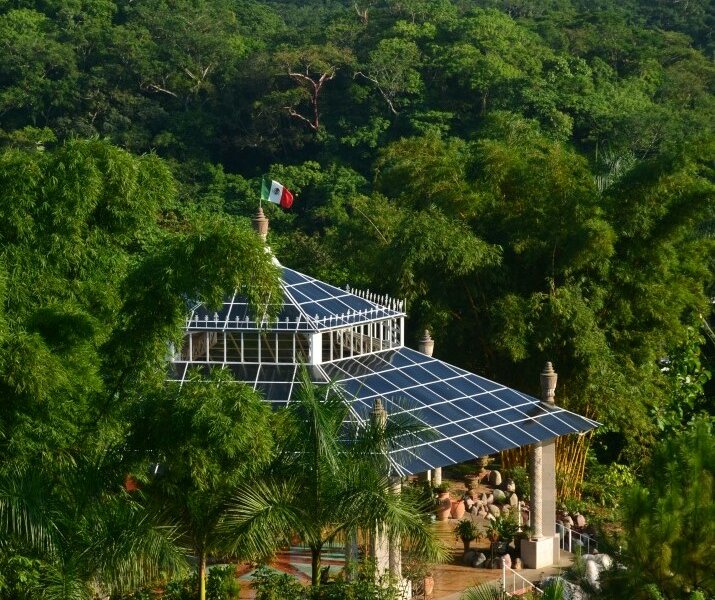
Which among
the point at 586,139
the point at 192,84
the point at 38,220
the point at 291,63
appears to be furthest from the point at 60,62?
the point at 38,220

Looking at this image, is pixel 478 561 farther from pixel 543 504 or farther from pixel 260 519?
pixel 260 519

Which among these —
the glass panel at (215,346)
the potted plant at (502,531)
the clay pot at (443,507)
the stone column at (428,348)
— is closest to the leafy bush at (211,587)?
the glass panel at (215,346)

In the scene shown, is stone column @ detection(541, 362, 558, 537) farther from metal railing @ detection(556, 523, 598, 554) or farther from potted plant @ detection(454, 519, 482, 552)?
potted plant @ detection(454, 519, 482, 552)

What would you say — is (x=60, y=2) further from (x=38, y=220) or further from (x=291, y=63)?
(x=38, y=220)

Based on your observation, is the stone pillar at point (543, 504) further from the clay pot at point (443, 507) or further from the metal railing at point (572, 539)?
the clay pot at point (443, 507)

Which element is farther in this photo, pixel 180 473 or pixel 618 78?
pixel 618 78

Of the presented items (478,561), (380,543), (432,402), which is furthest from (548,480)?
(380,543)

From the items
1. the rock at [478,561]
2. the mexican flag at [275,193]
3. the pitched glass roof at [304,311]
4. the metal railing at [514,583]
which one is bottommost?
the metal railing at [514,583]
